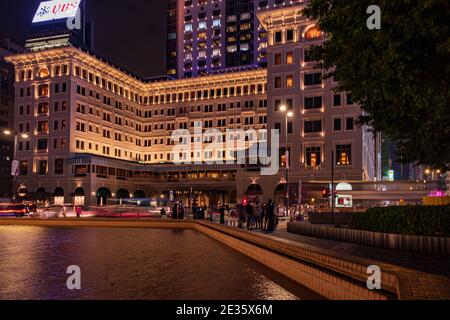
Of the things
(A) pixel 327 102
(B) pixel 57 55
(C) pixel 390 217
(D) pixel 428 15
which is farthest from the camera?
(B) pixel 57 55

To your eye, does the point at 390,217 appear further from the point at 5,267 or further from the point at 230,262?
the point at 5,267

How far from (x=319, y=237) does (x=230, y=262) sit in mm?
6318

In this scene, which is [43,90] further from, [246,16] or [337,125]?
[246,16]

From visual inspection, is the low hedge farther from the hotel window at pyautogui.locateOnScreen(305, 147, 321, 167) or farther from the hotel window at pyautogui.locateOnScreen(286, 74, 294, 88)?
the hotel window at pyautogui.locateOnScreen(286, 74, 294, 88)

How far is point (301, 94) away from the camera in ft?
209

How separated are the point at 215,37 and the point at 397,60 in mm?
119755

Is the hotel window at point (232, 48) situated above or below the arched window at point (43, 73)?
above

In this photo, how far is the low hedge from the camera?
13883 millimetres

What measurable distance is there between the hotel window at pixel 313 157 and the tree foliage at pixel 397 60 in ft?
155

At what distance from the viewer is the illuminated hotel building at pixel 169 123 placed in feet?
206

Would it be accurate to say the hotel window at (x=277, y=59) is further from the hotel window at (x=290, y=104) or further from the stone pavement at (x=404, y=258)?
the stone pavement at (x=404, y=258)

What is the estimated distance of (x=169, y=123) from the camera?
343 feet

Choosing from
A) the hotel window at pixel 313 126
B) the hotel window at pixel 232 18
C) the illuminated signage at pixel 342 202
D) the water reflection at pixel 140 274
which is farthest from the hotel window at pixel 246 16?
the water reflection at pixel 140 274
